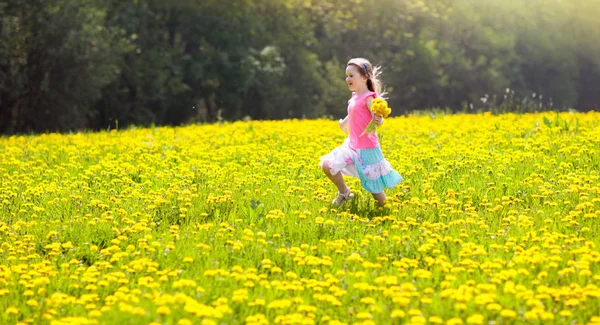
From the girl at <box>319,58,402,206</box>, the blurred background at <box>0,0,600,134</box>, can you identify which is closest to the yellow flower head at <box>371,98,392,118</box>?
the girl at <box>319,58,402,206</box>

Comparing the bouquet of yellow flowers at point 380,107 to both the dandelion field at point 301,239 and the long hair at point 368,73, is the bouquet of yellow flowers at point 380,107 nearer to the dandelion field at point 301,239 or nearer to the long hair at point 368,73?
the long hair at point 368,73

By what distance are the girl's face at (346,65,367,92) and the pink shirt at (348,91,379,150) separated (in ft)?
0.30

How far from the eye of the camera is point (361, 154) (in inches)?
297

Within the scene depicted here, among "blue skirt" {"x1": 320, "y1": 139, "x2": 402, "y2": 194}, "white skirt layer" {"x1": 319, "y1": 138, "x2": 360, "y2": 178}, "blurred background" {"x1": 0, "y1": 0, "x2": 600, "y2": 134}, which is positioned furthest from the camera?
"blurred background" {"x1": 0, "y1": 0, "x2": 600, "y2": 134}

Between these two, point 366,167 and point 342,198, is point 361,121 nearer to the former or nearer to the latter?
point 366,167

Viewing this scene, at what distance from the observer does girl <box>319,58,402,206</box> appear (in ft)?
24.3

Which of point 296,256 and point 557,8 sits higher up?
point 557,8

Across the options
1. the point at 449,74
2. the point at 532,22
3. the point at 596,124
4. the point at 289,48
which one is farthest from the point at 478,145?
the point at 532,22

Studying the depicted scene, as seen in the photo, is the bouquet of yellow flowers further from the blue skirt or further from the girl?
the blue skirt

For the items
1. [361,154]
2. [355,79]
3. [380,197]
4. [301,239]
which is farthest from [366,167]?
[301,239]

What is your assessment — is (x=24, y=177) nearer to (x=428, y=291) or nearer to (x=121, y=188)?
(x=121, y=188)

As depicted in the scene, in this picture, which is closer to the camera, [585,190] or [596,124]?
[585,190]

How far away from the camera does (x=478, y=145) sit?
10.8m

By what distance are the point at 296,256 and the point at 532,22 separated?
53.4 metres
